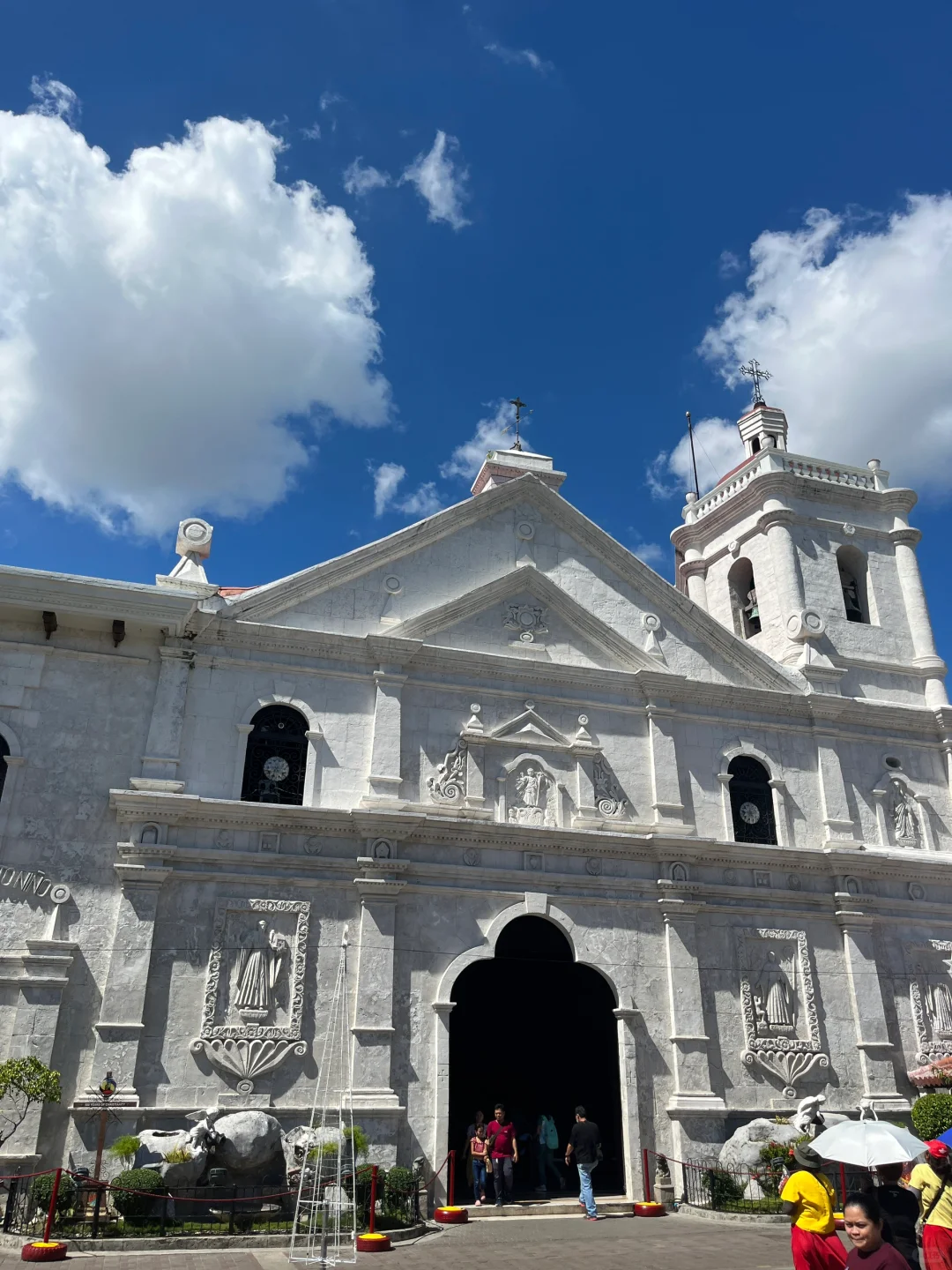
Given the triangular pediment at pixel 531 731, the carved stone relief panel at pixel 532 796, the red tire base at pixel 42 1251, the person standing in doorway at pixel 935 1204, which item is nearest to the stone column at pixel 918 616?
the triangular pediment at pixel 531 731

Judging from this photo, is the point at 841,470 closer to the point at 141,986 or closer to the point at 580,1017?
the point at 580,1017

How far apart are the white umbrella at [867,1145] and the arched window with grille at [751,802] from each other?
1305 centimetres

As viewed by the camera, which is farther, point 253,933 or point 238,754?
point 238,754

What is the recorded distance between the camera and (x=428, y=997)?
1861cm

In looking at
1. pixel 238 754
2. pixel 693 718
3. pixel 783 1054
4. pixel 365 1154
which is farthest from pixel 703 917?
pixel 238 754

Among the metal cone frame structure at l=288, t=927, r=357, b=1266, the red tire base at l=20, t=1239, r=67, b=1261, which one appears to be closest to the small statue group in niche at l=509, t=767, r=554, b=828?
the metal cone frame structure at l=288, t=927, r=357, b=1266

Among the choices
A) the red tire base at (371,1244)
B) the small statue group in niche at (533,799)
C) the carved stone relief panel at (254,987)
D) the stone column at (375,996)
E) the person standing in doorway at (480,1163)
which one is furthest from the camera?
the small statue group in niche at (533,799)

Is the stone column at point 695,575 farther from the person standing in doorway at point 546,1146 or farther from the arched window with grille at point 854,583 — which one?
the person standing in doorway at point 546,1146

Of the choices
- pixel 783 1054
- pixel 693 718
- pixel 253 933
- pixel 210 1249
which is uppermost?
pixel 693 718

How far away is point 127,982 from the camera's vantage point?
1700cm

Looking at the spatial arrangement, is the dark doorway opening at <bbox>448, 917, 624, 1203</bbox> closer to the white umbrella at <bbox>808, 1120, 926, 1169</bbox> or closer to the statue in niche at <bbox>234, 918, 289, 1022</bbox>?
the statue in niche at <bbox>234, 918, 289, 1022</bbox>

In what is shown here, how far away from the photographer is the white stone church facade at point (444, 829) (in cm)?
1741

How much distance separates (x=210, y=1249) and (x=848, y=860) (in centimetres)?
1494

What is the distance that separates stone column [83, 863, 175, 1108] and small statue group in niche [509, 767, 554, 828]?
6.84 meters
